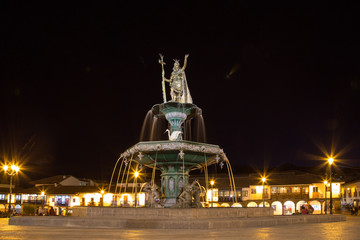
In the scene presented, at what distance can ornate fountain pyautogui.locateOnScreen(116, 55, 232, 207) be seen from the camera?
1532 cm

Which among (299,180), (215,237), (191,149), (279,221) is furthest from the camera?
(299,180)

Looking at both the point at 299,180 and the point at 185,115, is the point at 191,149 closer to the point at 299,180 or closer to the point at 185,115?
the point at 185,115

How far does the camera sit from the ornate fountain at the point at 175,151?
15320mm

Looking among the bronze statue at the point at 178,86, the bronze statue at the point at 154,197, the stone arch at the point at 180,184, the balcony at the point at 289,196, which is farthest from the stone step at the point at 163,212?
the balcony at the point at 289,196

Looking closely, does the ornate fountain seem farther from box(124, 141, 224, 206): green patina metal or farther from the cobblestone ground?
the cobblestone ground

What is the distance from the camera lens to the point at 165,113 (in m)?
18.0

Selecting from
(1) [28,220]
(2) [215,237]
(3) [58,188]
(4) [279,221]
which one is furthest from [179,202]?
(3) [58,188]

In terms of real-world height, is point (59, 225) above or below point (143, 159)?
below

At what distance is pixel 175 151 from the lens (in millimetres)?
15320

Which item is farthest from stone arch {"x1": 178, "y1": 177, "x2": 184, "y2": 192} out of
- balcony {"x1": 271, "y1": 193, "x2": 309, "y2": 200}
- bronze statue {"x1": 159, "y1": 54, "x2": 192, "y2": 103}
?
balcony {"x1": 271, "y1": 193, "x2": 309, "y2": 200}

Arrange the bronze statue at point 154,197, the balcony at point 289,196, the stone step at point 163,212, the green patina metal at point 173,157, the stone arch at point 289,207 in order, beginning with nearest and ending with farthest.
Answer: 1. the stone step at point 163,212
2. the green patina metal at point 173,157
3. the bronze statue at point 154,197
4. the balcony at point 289,196
5. the stone arch at point 289,207

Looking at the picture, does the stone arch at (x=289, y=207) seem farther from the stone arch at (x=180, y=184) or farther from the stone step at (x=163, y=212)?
the stone step at (x=163, y=212)

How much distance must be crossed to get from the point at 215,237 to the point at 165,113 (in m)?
9.77

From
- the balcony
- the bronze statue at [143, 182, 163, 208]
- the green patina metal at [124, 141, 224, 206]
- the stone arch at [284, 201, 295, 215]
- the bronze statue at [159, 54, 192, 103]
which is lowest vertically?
the stone arch at [284, 201, 295, 215]
